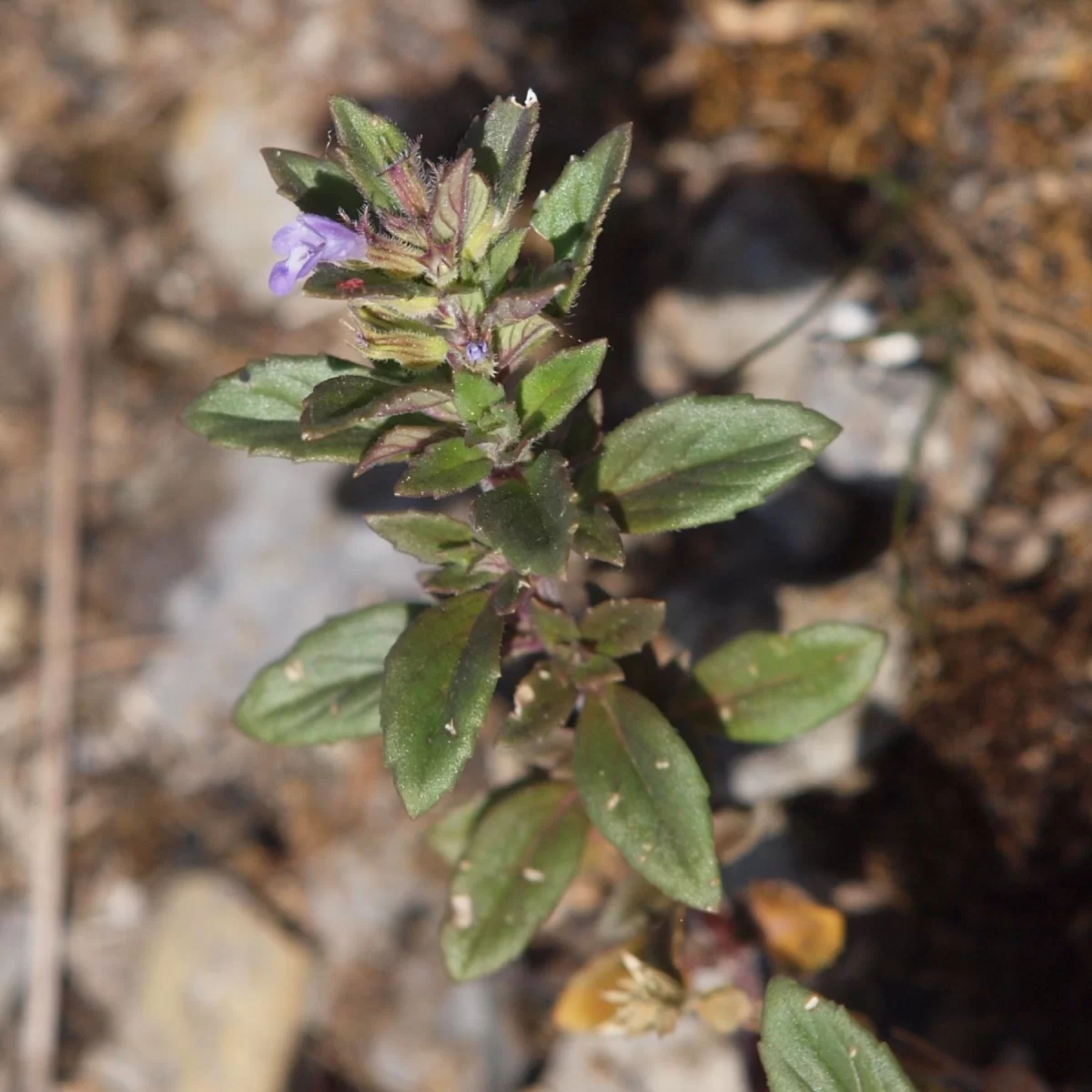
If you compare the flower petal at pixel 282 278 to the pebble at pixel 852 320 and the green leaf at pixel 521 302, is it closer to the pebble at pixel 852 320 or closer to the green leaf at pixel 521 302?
the green leaf at pixel 521 302

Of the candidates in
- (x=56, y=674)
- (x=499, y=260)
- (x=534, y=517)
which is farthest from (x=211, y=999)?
(x=499, y=260)

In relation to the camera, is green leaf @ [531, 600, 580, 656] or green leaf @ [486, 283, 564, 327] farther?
green leaf @ [531, 600, 580, 656]

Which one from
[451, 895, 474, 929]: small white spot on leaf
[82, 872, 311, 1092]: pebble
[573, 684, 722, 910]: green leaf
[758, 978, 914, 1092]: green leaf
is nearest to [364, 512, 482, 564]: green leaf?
[573, 684, 722, 910]: green leaf

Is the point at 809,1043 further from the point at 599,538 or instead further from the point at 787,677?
the point at 599,538

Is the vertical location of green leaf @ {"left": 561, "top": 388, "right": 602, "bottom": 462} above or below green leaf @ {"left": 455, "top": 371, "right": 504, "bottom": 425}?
below

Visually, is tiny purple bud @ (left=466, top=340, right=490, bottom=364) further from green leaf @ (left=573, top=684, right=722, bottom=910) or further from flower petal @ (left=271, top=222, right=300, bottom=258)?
green leaf @ (left=573, top=684, right=722, bottom=910)

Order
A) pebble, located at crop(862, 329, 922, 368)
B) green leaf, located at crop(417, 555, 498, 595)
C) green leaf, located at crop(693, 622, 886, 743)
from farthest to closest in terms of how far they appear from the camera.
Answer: pebble, located at crop(862, 329, 922, 368) → green leaf, located at crop(693, 622, 886, 743) → green leaf, located at crop(417, 555, 498, 595)
